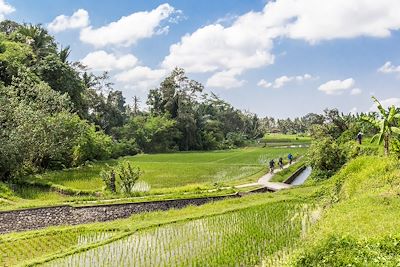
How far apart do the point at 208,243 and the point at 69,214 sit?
7.16 meters

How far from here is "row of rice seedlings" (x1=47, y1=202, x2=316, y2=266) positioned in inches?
388

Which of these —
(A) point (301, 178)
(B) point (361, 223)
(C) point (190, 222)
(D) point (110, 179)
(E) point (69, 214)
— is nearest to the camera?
(B) point (361, 223)

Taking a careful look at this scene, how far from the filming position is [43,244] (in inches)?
476

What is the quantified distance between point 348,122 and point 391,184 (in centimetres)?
2175

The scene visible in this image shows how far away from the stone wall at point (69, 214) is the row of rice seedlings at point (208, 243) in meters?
3.31

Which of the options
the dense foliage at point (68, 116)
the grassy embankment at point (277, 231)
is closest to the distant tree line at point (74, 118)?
the dense foliage at point (68, 116)

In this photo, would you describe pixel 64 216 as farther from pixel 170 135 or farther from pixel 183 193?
pixel 170 135

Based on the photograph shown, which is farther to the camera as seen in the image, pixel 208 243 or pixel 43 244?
pixel 43 244

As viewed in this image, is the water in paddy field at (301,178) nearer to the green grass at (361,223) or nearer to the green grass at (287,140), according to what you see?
the green grass at (361,223)

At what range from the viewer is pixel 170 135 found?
56406 mm

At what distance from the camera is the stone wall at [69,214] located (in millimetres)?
14680

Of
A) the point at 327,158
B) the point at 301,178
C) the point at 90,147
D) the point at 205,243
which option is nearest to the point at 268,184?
the point at 327,158

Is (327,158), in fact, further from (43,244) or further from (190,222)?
(43,244)

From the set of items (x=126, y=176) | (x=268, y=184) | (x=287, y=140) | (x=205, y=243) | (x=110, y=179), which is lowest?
(x=205, y=243)
